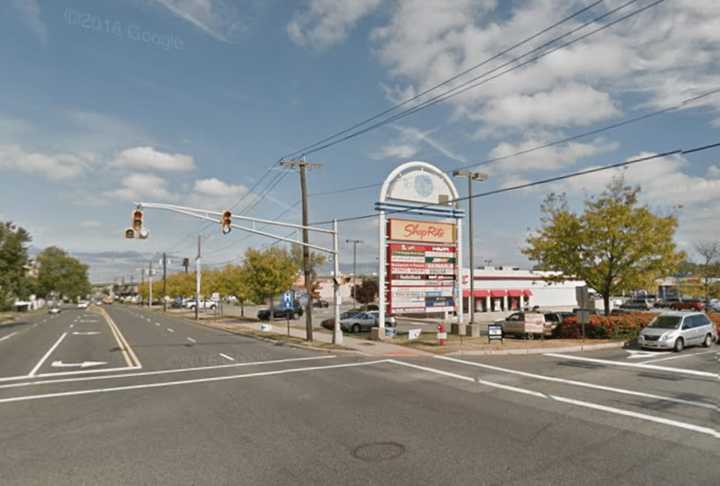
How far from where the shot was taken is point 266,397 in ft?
39.5

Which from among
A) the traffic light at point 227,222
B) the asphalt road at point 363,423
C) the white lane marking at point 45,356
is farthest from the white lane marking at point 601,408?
the white lane marking at point 45,356

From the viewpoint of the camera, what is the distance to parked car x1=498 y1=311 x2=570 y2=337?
80.3 ft

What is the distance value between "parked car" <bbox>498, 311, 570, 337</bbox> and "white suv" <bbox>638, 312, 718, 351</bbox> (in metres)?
4.66

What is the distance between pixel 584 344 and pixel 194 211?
18.0 metres

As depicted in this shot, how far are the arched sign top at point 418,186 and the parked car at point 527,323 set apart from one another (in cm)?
742

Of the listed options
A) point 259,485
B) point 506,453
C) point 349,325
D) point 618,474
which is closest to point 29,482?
point 259,485

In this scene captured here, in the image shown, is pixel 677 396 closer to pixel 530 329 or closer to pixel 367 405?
pixel 367 405

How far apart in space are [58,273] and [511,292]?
145212mm

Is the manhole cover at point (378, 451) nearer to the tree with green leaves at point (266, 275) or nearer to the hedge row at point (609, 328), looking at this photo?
the hedge row at point (609, 328)

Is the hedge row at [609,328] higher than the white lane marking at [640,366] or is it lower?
higher

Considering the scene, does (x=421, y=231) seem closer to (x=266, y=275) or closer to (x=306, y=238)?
(x=306, y=238)

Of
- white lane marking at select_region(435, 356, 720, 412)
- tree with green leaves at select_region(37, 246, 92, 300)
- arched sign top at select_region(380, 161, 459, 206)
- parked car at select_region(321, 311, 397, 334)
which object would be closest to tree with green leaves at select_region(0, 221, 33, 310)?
parked car at select_region(321, 311, 397, 334)

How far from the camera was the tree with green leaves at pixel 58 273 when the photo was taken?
149 meters

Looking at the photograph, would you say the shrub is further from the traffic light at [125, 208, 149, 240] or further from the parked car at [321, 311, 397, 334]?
the traffic light at [125, 208, 149, 240]
